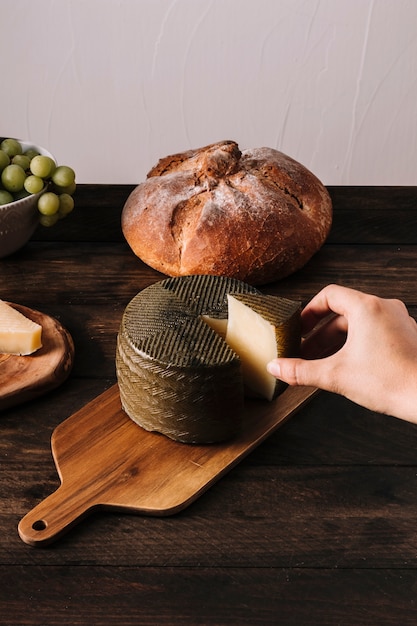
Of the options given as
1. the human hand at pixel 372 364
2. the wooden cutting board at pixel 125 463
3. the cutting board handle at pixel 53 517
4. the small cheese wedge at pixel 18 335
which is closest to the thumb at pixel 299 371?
the human hand at pixel 372 364

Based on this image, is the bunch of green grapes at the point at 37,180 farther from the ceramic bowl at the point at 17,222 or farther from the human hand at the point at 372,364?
the human hand at the point at 372,364

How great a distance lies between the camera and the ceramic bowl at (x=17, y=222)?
1.48 m

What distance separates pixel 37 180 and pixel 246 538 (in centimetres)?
80

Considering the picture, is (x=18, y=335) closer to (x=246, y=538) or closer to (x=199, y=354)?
(x=199, y=354)

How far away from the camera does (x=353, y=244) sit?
1.65m

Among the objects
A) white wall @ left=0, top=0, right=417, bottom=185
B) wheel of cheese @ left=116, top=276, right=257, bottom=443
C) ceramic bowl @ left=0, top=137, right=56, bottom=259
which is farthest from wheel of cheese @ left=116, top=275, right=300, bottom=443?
white wall @ left=0, top=0, right=417, bottom=185

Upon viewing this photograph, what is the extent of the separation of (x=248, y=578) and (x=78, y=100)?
5.65ft

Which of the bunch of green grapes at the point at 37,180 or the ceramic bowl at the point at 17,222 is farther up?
the bunch of green grapes at the point at 37,180

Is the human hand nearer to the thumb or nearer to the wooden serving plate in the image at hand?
the thumb

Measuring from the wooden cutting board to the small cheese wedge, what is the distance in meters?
0.15

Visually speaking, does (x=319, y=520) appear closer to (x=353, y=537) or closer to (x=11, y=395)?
(x=353, y=537)

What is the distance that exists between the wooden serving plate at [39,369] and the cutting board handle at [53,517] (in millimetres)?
203

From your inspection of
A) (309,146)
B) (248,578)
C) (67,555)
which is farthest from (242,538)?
(309,146)

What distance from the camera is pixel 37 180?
4.90ft
